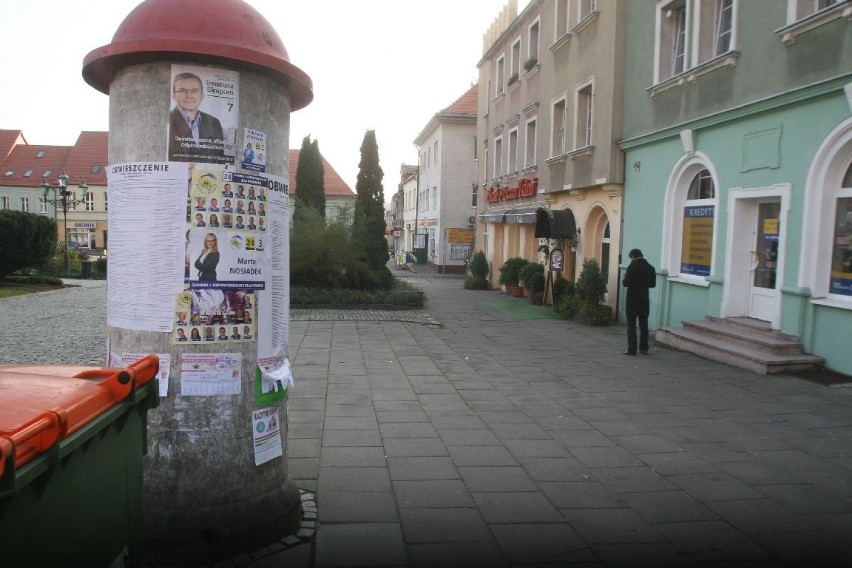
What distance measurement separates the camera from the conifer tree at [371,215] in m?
22.1

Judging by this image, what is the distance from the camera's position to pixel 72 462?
2.42 meters

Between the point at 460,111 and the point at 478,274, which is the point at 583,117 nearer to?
the point at 478,274

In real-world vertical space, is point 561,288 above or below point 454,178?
below

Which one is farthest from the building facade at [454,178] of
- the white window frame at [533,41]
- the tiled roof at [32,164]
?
the tiled roof at [32,164]

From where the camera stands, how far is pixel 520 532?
414 centimetres

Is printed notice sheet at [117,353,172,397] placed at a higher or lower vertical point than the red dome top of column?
lower

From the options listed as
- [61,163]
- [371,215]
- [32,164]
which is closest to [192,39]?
[371,215]

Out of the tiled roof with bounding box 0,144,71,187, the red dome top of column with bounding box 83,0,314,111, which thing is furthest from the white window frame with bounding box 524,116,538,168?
the tiled roof with bounding box 0,144,71,187

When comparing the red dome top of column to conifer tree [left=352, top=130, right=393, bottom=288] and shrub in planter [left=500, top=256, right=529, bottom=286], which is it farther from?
shrub in planter [left=500, top=256, right=529, bottom=286]

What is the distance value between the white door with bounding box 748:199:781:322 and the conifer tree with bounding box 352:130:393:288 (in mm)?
12283

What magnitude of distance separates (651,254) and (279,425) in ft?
39.9

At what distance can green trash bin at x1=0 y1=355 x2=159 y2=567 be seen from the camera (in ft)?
6.87

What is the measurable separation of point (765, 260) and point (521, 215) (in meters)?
12.5

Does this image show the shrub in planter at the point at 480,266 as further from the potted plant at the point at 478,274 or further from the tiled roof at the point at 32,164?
the tiled roof at the point at 32,164
